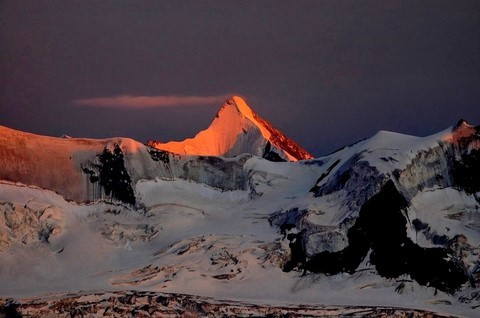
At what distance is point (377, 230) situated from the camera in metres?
140

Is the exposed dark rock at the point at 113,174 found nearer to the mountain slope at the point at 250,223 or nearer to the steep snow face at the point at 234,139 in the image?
the mountain slope at the point at 250,223

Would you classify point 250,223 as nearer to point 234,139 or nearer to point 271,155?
point 271,155

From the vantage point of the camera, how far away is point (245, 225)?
14838 centimetres

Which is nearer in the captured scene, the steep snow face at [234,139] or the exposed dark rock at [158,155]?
the exposed dark rock at [158,155]

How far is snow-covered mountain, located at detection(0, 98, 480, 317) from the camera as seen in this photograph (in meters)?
135

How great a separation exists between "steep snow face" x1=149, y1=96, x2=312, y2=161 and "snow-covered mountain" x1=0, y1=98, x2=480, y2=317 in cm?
1601

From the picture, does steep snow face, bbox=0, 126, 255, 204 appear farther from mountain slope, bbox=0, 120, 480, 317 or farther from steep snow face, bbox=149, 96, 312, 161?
steep snow face, bbox=149, 96, 312, 161

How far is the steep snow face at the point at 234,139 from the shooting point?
175875 mm

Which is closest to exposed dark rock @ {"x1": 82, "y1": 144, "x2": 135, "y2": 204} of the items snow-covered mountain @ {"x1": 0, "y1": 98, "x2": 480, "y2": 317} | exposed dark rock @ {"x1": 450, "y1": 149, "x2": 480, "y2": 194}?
snow-covered mountain @ {"x1": 0, "y1": 98, "x2": 480, "y2": 317}

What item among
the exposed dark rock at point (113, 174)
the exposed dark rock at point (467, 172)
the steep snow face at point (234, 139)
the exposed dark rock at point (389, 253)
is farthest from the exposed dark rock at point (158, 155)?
the exposed dark rock at point (467, 172)

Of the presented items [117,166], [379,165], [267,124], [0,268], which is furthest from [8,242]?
[267,124]

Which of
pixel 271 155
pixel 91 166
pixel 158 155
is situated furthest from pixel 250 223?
pixel 271 155

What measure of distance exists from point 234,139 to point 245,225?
31.8 meters

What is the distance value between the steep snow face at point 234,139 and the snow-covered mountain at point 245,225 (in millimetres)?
16006
